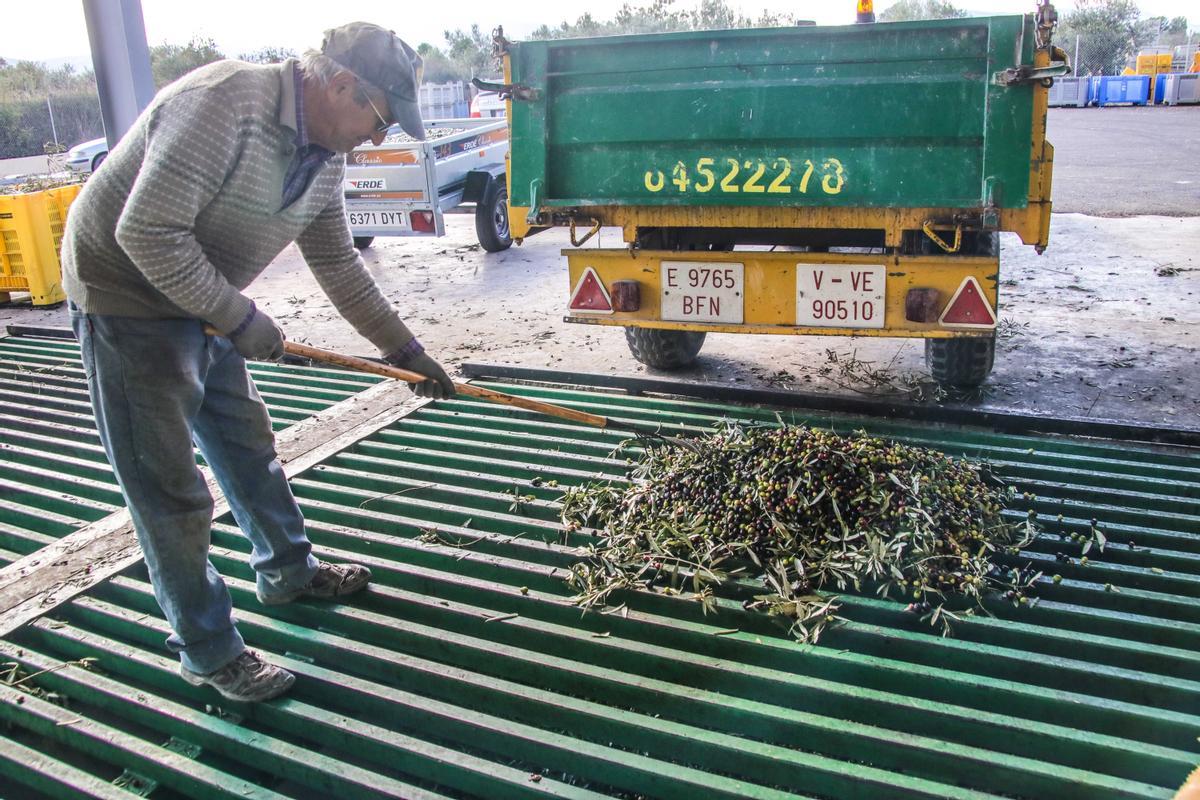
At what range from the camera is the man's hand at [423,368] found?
3.46m

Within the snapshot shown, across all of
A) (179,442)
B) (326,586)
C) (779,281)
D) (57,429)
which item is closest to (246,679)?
(326,586)

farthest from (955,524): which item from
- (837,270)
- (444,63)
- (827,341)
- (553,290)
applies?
(444,63)

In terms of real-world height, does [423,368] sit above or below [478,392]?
above

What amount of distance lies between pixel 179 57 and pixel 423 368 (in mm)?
26765

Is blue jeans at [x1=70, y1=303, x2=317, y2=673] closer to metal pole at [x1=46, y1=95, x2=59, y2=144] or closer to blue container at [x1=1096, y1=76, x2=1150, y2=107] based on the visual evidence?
metal pole at [x1=46, y1=95, x2=59, y2=144]

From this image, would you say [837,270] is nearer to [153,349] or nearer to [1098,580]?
[1098,580]

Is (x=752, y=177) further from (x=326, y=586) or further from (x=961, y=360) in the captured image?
(x=326, y=586)

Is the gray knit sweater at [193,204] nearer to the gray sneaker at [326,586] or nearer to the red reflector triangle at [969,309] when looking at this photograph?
the gray sneaker at [326,586]

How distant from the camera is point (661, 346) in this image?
19.0ft

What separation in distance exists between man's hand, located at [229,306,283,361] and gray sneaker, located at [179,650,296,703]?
0.94 meters

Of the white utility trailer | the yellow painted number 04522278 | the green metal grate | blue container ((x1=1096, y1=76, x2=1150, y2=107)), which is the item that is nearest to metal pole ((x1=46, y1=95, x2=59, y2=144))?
the white utility trailer

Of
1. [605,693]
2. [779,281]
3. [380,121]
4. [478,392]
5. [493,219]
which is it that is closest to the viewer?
[380,121]

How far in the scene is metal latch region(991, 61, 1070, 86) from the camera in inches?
154

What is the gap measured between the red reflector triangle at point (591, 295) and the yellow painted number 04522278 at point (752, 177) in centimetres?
66
